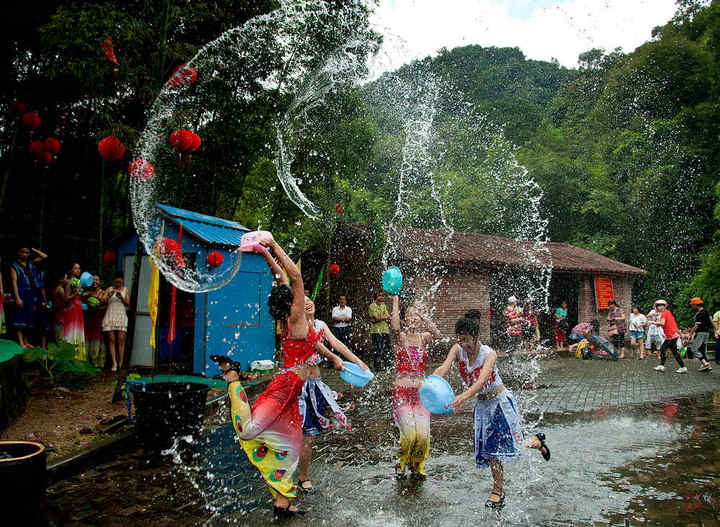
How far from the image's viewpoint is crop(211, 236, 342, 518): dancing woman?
14.4 feet

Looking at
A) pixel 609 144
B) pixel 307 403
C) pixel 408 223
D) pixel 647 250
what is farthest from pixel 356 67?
pixel 609 144

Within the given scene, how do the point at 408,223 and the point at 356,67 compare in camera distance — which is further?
the point at 408,223

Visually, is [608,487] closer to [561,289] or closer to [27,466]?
[27,466]

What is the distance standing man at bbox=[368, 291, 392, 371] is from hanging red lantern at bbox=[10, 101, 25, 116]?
8444 mm

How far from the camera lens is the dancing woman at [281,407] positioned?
4.38 metres

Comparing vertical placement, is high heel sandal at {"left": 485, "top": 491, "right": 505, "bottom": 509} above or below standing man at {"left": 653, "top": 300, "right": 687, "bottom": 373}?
below

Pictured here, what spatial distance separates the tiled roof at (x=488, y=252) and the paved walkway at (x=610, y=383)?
14.3 ft

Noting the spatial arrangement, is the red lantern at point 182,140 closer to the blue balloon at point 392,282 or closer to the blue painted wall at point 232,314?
the blue balloon at point 392,282

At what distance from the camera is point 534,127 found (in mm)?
42219

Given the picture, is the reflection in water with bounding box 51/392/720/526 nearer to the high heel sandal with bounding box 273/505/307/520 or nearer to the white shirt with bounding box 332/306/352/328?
the high heel sandal with bounding box 273/505/307/520

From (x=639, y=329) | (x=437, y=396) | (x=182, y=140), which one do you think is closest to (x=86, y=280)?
(x=182, y=140)

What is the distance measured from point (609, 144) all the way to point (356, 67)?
1232 inches

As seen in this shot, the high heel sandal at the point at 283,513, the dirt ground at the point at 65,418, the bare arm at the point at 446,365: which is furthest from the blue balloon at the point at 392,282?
the dirt ground at the point at 65,418

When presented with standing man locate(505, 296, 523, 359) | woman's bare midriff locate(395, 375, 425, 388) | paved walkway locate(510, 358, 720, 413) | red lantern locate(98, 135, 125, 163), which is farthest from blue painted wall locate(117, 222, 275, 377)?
standing man locate(505, 296, 523, 359)
